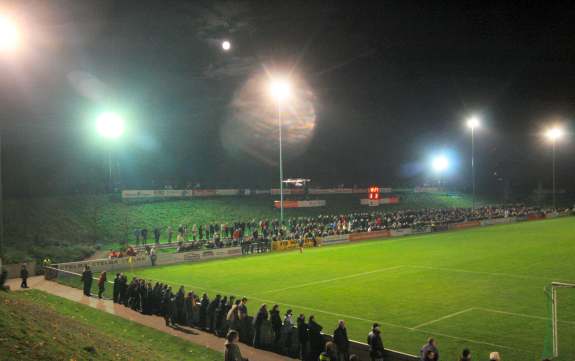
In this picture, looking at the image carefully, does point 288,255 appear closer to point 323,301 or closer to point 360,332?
point 323,301

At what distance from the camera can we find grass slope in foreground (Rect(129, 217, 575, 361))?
15.3 metres

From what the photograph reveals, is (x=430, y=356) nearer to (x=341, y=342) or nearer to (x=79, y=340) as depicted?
A: (x=341, y=342)

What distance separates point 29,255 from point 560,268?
31132mm

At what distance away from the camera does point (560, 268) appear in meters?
26.6

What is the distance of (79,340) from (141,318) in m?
7.44

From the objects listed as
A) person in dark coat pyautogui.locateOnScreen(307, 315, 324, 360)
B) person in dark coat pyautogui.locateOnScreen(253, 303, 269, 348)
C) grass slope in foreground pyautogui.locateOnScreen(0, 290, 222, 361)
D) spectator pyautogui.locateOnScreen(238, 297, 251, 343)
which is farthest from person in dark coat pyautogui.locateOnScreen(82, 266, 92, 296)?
person in dark coat pyautogui.locateOnScreen(307, 315, 324, 360)

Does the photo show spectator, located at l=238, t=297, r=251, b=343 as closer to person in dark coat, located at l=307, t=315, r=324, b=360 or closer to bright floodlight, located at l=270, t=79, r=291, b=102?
person in dark coat, located at l=307, t=315, r=324, b=360

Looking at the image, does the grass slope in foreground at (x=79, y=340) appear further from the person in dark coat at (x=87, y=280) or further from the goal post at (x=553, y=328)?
the goal post at (x=553, y=328)

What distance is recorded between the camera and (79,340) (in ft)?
36.3

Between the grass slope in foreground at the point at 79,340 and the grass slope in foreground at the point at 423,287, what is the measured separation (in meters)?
4.89

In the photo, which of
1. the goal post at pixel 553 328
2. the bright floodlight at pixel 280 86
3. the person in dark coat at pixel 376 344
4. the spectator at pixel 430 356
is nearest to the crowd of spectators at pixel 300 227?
the bright floodlight at pixel 280 86

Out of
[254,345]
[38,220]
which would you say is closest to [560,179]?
[38,220]

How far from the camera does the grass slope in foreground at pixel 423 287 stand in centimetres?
1527

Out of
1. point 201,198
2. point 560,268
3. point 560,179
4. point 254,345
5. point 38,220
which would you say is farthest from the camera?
point 560,179
